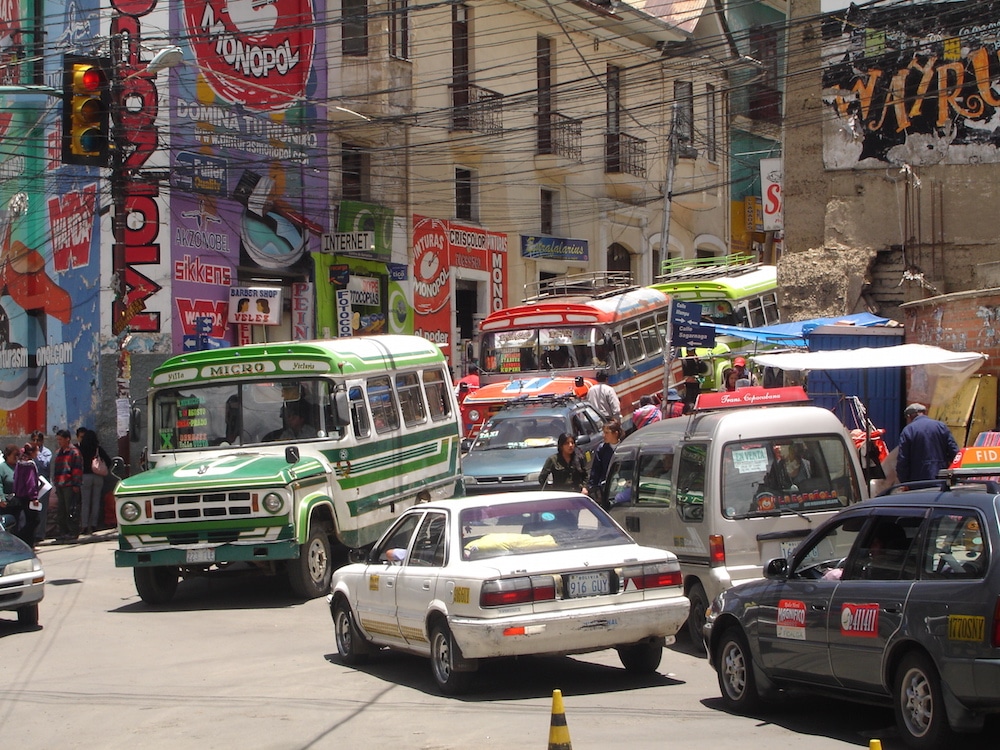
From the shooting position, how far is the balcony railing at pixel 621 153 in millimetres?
38906

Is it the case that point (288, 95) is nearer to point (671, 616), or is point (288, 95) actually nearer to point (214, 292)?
point (214, 292)

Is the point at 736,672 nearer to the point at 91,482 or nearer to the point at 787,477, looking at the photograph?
the point at 787,477

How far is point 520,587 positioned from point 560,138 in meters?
28.7

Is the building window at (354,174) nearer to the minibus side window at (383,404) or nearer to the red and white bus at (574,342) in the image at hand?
the red and white bus at (574,342)

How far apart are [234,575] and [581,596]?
9143mm

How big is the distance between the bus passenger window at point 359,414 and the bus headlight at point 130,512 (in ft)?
8.67

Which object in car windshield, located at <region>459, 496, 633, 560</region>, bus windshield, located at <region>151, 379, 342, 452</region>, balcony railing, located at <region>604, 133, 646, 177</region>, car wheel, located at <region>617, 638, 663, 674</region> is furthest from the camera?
balcony railing, located at <region>604, 133, 646, 177</region>

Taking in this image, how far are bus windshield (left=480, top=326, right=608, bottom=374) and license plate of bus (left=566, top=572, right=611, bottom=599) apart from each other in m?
15.1

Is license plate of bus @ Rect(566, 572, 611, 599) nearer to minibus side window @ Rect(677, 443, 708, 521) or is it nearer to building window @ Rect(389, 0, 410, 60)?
minibus side window @ Rect(677, 443, 708, 521)

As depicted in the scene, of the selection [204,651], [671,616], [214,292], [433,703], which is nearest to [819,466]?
[671,616]

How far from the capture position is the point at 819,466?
11.1 metres

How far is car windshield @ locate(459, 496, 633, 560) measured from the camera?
9.73 m

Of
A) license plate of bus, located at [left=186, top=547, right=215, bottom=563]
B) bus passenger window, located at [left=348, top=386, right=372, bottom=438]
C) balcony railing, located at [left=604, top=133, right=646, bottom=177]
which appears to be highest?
balcony railing, located at [left=604, top=133, right=646, bottom=177]

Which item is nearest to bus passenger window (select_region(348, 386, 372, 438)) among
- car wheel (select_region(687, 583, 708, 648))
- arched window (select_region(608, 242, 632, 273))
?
car wheel (select_region(687, 583, 708, 648))
